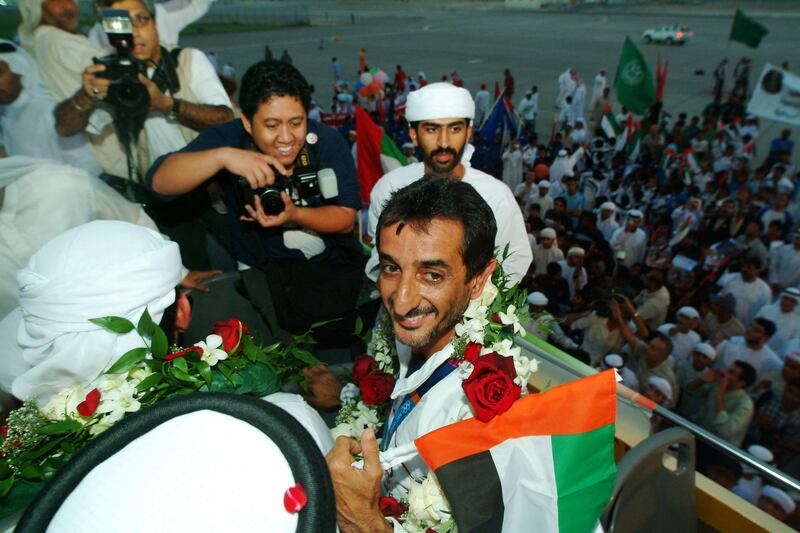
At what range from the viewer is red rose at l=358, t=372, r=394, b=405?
2.28m

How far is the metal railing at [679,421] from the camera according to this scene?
2137mm

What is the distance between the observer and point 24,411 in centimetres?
162

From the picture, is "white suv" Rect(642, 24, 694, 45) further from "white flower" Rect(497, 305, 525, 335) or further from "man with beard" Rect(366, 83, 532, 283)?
"white flower" Rect(497, 305, 525, 335)

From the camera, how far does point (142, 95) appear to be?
318 cm

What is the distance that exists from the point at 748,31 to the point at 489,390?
1298 centimetres

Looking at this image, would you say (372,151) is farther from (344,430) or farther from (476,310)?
(476,310)

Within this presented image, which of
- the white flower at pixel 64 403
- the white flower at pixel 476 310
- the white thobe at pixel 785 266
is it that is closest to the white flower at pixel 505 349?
the white flower at pixel 476 310

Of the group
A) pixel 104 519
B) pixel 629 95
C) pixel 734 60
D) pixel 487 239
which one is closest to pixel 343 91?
pixel 629 95

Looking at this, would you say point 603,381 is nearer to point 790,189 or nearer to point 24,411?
point 24,411

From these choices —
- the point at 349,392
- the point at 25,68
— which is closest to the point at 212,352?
the point at 349,392

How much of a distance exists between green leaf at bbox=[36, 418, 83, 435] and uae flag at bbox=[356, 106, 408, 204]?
4623 mm

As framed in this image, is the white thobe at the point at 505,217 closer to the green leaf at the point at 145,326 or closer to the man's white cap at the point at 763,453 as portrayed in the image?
the green leaf at the point at 145,326

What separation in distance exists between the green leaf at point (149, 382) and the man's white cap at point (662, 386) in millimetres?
4351

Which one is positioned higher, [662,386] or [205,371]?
[205,371]
